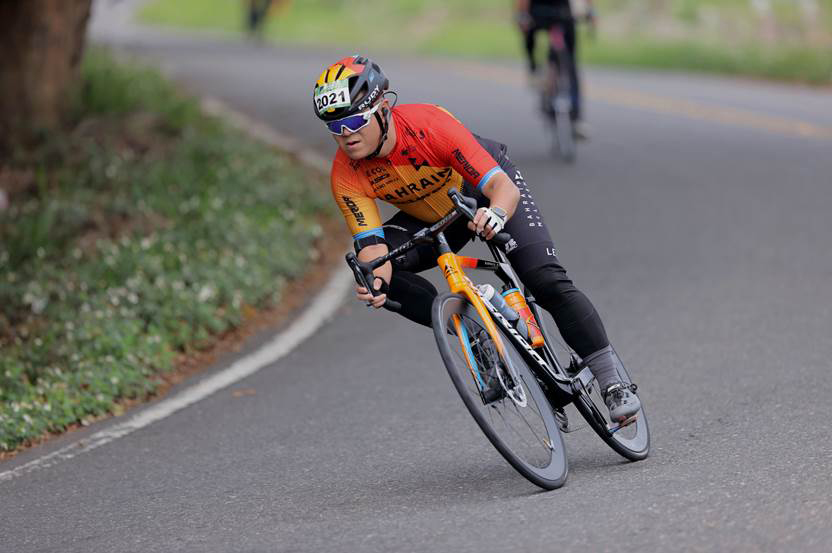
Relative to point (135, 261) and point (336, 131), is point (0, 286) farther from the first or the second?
point (336, 131)

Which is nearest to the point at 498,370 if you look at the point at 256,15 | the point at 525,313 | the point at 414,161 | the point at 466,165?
the point at 525,313

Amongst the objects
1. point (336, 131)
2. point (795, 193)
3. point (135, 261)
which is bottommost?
point (795, 193)

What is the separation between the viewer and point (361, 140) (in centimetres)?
578

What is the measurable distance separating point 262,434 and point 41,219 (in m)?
4.99

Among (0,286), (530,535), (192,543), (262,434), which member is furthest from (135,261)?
(530,535)

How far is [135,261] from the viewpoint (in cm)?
1026

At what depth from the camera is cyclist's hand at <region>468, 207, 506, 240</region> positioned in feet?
18.5

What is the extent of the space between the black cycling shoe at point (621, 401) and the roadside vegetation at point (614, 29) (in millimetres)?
10008

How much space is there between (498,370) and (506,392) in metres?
0.10

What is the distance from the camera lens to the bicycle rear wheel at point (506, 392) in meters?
5.48

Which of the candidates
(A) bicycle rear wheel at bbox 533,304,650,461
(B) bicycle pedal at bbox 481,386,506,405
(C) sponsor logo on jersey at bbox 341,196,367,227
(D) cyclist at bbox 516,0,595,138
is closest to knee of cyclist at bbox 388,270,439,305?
(C) sponsor logo on jersey at bbox 341,196,367,227

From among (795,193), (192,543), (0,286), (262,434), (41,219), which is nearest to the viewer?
(192,543)

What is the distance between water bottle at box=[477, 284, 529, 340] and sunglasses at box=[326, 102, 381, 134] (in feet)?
2.75

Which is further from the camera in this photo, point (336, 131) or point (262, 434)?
point (262, 434)
